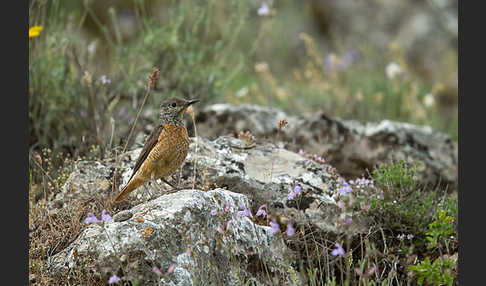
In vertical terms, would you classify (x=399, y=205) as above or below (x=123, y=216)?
below

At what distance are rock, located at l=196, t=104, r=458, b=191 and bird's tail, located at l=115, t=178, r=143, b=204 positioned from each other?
1.74 metres

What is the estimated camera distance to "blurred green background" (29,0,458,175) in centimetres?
539

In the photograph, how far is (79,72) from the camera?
17.8ft

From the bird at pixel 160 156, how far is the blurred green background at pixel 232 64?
0.64 meters

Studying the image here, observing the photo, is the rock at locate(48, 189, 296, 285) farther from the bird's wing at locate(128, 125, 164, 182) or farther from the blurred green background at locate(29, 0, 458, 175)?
the blurred green background at locate(29, 0, 458, 175)

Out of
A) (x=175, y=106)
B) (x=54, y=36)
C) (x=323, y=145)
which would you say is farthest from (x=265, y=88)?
(x=175, y=106)

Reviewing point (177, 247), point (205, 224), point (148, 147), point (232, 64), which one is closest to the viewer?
point (177, 247)

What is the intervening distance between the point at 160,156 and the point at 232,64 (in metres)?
5.99

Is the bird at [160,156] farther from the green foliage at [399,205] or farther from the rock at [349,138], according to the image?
the rock at [349,138]

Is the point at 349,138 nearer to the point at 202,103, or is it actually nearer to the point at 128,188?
the point at 202,103

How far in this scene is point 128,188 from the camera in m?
3.61

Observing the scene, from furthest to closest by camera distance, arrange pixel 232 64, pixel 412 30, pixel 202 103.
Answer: pixel 412 30 → pixel 232 64 → pixel 202 103

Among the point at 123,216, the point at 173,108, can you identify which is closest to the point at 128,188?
the point at 123,216

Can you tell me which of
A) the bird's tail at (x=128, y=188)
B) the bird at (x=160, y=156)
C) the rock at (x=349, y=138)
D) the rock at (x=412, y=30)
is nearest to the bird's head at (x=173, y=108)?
the bird at (x=160, y=156)
